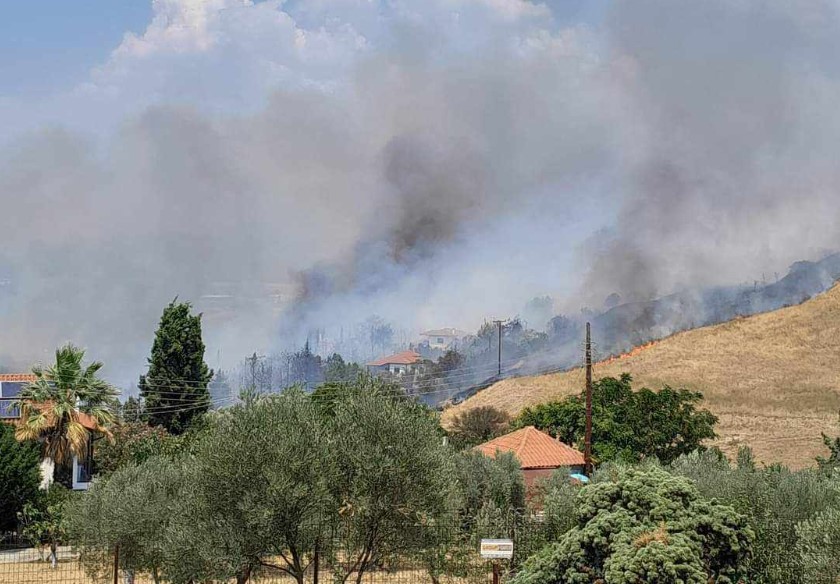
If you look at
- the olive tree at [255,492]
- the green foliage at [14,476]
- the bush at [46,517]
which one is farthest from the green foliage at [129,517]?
the green foliage at [14,476]

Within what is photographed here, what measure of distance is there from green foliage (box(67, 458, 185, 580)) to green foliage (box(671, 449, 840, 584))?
885cm

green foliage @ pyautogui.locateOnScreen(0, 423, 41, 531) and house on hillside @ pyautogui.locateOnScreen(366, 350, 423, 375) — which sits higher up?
house on hillside @ pyautogui.locateOnScreen(366, 350, 423, 375)

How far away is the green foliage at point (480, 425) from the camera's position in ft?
162

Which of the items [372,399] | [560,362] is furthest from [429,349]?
[372,399]

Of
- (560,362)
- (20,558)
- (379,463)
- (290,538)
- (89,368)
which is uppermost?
(560,362)

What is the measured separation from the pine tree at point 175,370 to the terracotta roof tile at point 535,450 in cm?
1835

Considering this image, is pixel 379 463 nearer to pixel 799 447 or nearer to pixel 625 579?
pixel 625 579

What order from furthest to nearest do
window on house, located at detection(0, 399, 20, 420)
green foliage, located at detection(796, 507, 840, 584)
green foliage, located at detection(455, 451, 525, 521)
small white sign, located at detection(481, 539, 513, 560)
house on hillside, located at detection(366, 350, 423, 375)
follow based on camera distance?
house on hillside, located at detection(366, 350, 423, 375)
window on house, located at detection(0, 399, 20, 420)
green foliage, located at detection(455, 451, 525, 521)
small white sign, located at detection(481, 539, 513, 560)
green foliage, located at detection(796, 507, 840, 584)

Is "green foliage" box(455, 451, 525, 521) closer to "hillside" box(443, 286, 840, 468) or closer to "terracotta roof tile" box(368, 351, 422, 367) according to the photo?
"hillside" box(443, 286, 840, 468)

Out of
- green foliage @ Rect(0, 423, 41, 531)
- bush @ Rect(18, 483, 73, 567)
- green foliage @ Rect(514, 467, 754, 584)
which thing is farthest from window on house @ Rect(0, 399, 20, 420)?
Result: green foliage @ Rect(514, 467, 754, 584)

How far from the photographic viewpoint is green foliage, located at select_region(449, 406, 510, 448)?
162 ft

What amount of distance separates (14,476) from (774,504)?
24.3m

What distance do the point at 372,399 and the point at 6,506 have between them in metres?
21.5

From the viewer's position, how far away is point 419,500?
13328 mm
